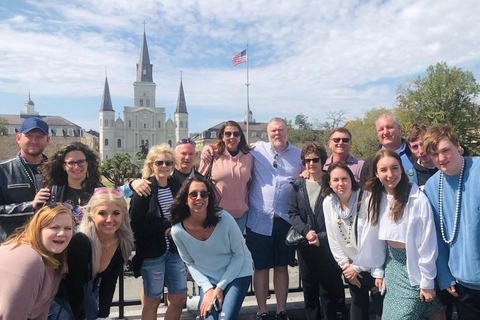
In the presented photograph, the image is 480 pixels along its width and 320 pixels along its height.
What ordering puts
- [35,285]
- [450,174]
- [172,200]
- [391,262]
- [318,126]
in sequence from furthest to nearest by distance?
[318,126] < [172,200] < [391,262] < [450,174] < [35,285]

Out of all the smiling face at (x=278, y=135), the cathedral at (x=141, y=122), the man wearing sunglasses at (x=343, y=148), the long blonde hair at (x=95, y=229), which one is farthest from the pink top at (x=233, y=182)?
the cathedral at (x=141, y=122)

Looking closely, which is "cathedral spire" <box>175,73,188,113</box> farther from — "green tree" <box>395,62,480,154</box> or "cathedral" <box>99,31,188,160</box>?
"green tree" <box>395,62,480,154</box>

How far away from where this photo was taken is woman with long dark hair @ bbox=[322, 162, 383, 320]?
3561 mm

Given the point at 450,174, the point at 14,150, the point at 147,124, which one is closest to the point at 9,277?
the point at 450,174

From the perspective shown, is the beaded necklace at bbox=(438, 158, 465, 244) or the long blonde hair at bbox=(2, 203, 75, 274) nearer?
the long blonde hair at bbox=(2, 203, 75, 274)

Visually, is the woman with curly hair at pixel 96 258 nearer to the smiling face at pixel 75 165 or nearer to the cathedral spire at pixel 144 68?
the smiling face at pixel 75 165

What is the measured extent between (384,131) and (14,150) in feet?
125

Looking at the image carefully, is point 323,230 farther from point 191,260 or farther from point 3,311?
point 3,311

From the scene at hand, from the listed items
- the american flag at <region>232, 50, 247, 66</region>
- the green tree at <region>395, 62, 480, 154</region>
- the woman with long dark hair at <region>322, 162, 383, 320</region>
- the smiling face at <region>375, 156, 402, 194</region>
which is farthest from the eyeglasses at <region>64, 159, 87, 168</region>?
the green tree at <region>395, 62, 480, 154</region>

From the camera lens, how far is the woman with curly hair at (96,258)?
3.09 meters

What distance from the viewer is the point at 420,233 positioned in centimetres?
310

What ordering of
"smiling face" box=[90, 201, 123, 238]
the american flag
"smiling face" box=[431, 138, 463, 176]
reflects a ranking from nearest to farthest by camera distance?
"smiling face" box=[431, 138, 463, 176]
"smiling face" box=[90, 201, 123, 238]
the american flag

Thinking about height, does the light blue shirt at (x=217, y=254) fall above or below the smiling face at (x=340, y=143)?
below

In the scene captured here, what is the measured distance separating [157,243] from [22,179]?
1487 millimetres
